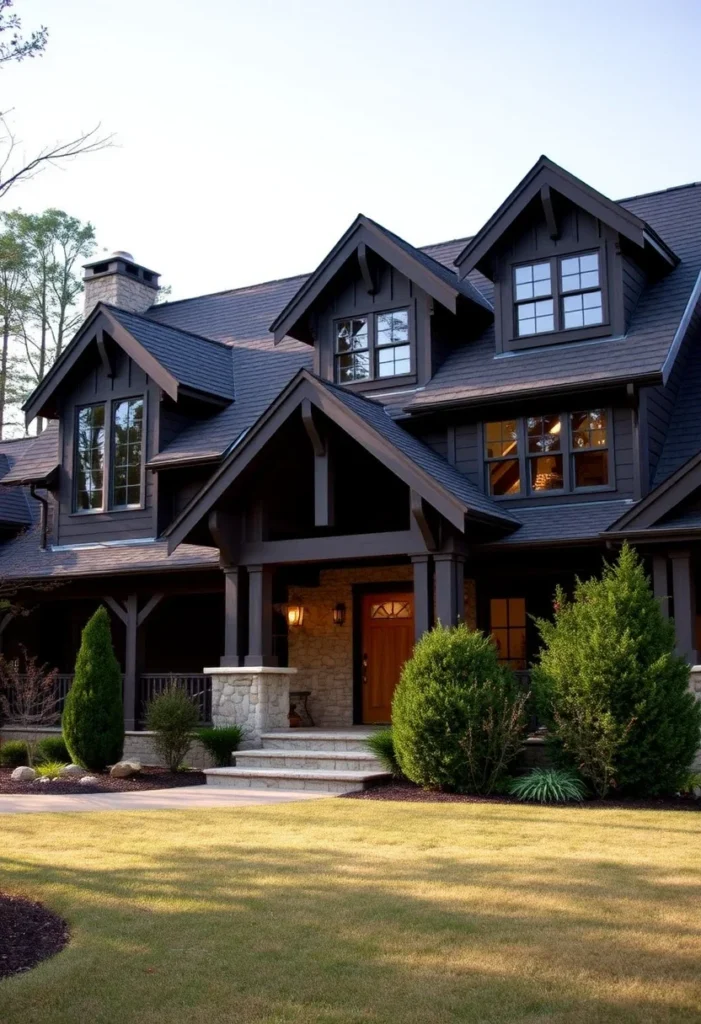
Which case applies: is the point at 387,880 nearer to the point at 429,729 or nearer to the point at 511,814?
the point at 511,814

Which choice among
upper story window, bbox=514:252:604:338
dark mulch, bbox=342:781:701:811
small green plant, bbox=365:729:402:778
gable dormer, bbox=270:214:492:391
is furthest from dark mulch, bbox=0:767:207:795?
upper story window, bbox=514:252:604:338

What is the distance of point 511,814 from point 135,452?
10.7 metres

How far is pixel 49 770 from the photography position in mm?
14820

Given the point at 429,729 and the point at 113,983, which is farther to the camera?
the point at 429,729

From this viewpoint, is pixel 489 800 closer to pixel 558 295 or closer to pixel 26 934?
→ pixel 26 934

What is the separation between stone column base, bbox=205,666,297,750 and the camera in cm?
1516

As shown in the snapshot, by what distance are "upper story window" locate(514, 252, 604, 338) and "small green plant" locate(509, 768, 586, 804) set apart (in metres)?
6.85

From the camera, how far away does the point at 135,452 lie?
1891 cm

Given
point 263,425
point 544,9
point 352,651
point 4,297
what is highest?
point 4,297

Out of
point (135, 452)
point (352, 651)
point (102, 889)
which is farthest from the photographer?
point (135, 452)

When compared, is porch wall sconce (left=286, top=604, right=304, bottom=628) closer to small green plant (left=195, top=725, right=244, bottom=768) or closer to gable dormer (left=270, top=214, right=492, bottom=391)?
small green plant (left=195, top=725, right=244, bottom=768)

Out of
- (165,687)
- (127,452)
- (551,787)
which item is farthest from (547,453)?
(127,452)

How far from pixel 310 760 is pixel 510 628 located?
14.0ft

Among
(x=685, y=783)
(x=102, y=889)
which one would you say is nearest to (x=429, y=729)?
(x=685, y=783)
